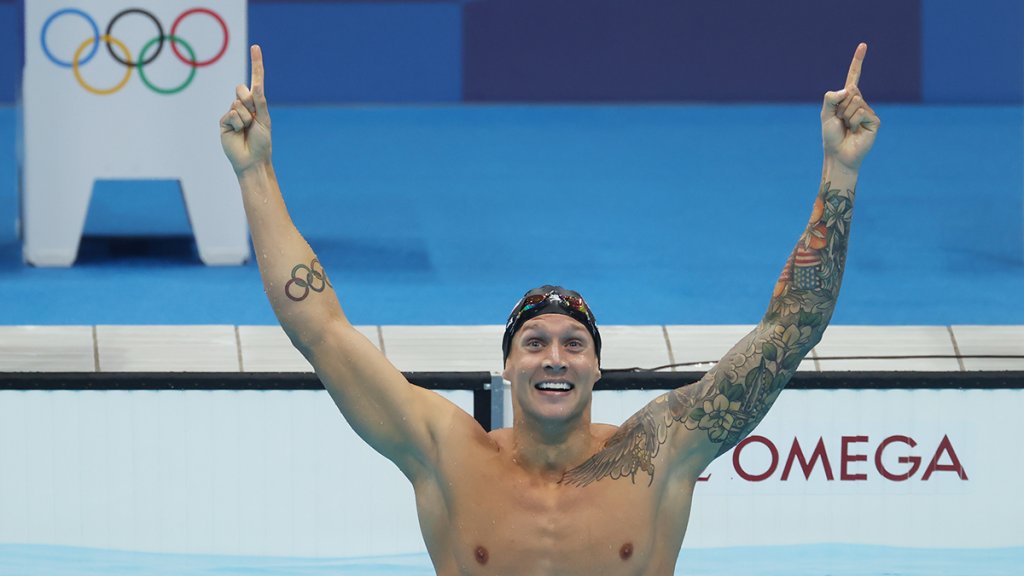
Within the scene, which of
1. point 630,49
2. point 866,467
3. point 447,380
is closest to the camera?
point 447,380

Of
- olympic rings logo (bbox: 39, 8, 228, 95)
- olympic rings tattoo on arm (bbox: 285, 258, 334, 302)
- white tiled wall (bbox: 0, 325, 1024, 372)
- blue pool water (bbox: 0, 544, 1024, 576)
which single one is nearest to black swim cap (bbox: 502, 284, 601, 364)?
olympic rings tattoo on arm (bbox: 285, 258, 334, 302)

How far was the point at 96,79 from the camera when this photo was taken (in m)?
8.08

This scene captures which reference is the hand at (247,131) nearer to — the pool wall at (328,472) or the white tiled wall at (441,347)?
the pool wall at (328,472)

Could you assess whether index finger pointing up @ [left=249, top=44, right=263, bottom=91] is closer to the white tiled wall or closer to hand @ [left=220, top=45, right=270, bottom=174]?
hand @ [left=220, top=45, right=270, bottom=174]

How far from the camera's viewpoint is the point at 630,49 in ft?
48.4

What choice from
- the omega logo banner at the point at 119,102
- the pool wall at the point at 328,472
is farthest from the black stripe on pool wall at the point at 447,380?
the omega logo banner at the point at 119,102

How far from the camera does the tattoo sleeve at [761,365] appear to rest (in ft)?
9.88

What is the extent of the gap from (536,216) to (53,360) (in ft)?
13.3

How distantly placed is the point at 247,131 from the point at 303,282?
0.97ft

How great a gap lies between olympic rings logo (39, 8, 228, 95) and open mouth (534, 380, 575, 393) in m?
5.45

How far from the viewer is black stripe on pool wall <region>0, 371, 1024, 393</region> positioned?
16.1ft

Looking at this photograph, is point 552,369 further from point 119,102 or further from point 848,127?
point 119,102

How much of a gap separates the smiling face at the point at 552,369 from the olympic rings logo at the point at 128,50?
17.5 ft

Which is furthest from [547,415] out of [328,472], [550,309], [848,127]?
[328,472]
